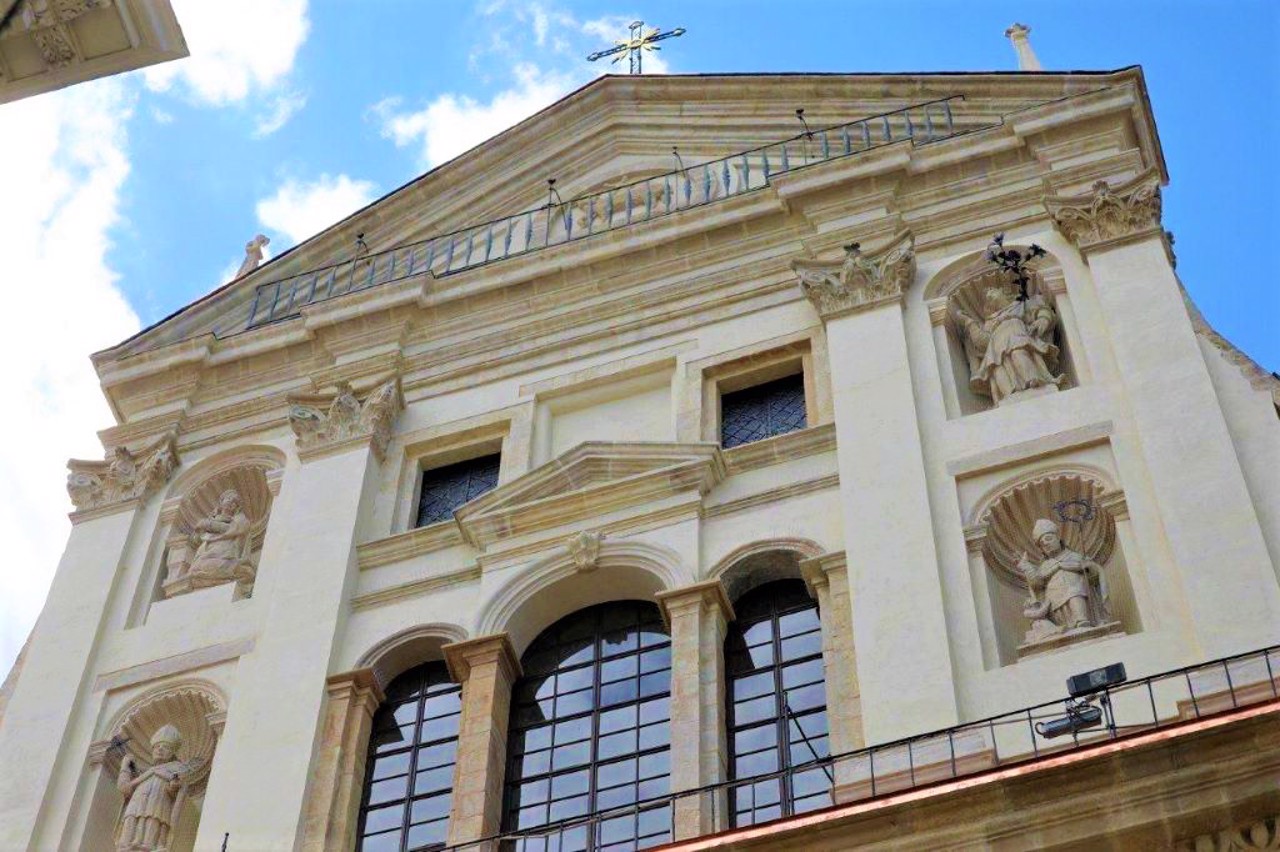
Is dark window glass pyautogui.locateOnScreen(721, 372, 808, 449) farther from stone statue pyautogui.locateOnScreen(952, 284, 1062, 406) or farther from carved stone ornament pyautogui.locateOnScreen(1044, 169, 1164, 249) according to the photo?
carved stone ornament pyautogui.locateOnScreen(1044, 169, 1164, 249)

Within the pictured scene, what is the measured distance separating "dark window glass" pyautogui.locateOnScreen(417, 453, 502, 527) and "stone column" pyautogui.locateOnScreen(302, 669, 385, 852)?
3090mm

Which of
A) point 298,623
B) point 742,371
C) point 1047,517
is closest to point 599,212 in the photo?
point 742,371

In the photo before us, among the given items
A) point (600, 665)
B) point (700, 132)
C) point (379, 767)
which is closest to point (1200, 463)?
point (600, 665)

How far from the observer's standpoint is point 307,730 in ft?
73.4

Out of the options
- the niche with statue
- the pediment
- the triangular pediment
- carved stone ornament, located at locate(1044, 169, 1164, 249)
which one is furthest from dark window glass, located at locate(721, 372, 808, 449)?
the triangular pediment

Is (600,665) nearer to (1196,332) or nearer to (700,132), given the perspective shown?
(1196,332)

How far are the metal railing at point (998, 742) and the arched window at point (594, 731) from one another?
1.46ft

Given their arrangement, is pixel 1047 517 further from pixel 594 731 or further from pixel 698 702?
pixel 594 731

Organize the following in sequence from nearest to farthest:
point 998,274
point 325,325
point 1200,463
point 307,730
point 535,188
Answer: point 1200,463 → point 307,730 → point 998,274 → point 325,325 → point 535,188

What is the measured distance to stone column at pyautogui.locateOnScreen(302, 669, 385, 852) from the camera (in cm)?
2139

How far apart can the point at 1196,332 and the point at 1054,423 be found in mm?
1753

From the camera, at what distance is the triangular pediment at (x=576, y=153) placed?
29.3 metres

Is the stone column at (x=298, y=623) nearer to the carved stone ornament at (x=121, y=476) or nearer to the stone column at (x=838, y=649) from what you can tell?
the carved stone ornament at (x=121, y=476)

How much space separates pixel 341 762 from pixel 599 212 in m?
9.68
